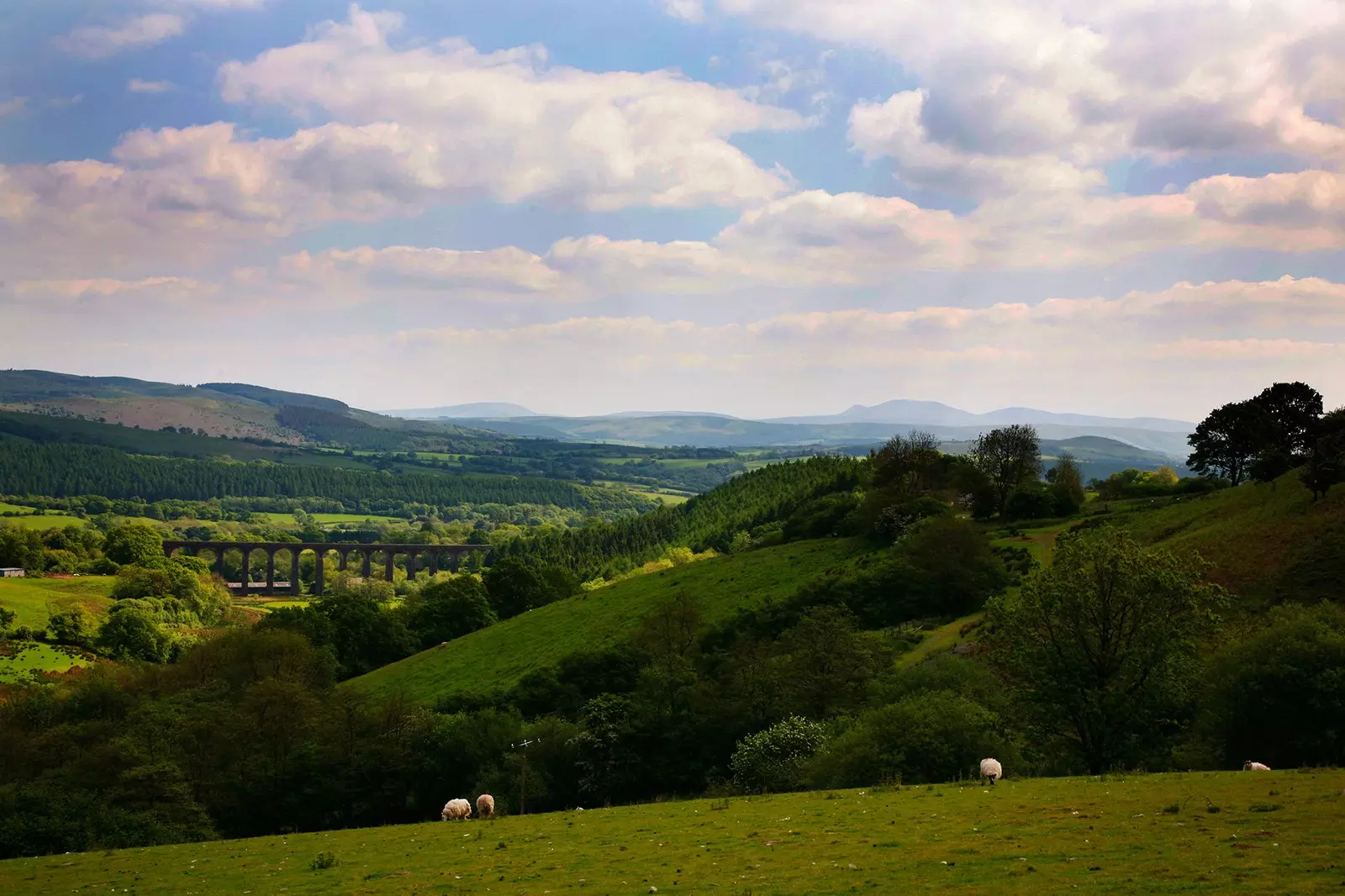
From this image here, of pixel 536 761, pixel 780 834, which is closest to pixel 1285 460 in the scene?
pixel 536 761

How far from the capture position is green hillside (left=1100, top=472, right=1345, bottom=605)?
5194 centimetres

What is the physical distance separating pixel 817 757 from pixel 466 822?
14.1m

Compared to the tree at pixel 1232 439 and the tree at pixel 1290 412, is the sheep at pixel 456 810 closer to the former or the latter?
the tree at pixel 1290 412

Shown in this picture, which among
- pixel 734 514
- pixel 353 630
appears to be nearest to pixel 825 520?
pixel 353 630

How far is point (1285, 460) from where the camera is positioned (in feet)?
244

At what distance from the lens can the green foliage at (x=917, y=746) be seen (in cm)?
3622

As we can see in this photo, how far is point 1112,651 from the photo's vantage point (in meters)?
37.1

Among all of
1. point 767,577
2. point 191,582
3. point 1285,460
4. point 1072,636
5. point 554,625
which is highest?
point 1285,460

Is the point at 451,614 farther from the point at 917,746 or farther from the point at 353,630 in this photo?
the point at 917,746

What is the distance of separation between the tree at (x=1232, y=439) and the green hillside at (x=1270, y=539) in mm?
19943

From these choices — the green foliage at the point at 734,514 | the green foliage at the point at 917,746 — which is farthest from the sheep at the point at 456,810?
the green foliage at the point at 734,514

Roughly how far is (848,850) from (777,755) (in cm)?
2224

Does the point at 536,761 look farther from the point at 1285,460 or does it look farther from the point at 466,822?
the point at 1285,460

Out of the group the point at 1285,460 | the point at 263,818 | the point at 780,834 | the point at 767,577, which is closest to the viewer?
the point at 780,834
